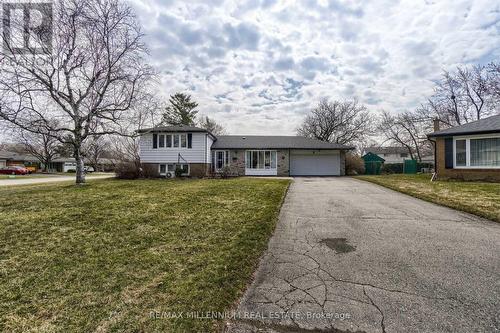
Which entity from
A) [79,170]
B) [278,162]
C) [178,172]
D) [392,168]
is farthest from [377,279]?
[392,168]

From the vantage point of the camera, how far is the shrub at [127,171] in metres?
18.0

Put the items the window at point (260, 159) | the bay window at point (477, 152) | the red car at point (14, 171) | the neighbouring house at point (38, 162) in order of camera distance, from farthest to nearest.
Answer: the neighbouring house at point (38, 162), the red car at point (14, 171), the window at point (260, 159), the bay window at point (477, 152)

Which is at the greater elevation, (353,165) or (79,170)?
(353,165)

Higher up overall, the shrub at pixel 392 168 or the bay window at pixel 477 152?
the bay window at pixel 477 152

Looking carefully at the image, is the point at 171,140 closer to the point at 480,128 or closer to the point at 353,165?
the point at 353,165

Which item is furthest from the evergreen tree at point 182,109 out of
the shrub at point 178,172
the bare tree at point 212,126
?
the shrub at point 178,172

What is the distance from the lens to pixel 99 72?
13586mm

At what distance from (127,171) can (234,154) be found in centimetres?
877

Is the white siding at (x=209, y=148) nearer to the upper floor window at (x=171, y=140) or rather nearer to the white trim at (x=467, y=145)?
the upper floor window at (x=171, y=140)

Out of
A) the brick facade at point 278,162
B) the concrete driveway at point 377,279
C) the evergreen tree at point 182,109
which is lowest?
the concrete driveway at point 377,279

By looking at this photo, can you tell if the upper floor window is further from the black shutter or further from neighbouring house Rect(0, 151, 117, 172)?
neighbouring house Rect(0, 151, 117, 172)

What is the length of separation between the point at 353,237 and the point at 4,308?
4992 mm

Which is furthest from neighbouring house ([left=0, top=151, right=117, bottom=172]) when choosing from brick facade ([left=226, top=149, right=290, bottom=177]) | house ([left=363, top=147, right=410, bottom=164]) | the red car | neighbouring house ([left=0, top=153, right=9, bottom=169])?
house ([left=363, top=147, right=410, bottom=164])

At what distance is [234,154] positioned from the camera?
2230 centimetres
